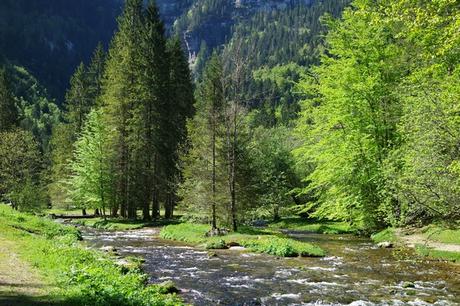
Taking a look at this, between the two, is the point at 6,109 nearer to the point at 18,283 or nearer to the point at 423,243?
the point at 423,243

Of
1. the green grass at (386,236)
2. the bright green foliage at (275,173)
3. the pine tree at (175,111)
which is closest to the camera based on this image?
the green grass at (386,236)

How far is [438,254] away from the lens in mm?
23984

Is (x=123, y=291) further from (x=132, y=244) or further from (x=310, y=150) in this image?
(x=310, y=150)

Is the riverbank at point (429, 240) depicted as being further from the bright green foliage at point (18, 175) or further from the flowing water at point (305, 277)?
the bright green foliage at point (18, 175)

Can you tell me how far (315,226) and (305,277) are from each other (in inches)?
1118

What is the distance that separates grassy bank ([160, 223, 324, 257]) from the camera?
26.1 m

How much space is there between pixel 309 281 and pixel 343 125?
19.2 metres

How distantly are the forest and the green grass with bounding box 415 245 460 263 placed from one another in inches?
4.2

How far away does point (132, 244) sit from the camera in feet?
100

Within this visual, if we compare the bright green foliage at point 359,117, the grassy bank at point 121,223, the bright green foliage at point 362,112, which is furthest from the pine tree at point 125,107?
the bright green foliage at point 359,117

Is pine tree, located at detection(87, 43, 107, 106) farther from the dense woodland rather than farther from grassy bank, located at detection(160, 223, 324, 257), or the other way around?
grassy bank, located at detection(160, 223, 324, 257)

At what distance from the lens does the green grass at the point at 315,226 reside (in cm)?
4247

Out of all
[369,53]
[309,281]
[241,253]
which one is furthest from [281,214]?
[309,281]

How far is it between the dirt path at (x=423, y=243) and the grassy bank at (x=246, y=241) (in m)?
5.93
